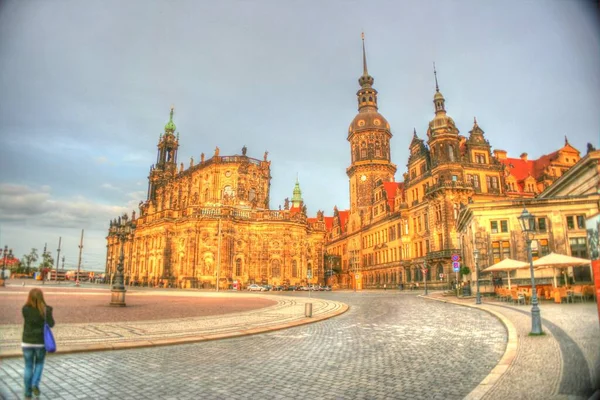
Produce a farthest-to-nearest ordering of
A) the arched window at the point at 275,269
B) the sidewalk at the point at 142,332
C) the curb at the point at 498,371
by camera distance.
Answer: the arched window at the point at 275,269 < the sidewalk at the point at 142,332 < the curb at the point at 498,371

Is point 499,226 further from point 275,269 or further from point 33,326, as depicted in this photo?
point 275,269

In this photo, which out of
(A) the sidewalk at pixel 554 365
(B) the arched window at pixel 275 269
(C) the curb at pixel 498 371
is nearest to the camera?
(A) the sidewalk at pixel 554 365

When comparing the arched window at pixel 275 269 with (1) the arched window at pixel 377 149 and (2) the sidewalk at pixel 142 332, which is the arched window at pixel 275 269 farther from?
(2) the sidewalk at pixel 142 332

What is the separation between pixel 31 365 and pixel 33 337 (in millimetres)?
420

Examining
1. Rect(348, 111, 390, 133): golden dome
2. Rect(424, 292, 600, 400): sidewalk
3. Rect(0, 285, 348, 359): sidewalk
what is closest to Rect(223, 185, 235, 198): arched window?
Rect(348, 111, 390, 133): golden dome

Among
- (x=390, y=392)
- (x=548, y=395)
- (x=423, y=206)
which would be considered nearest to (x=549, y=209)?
(x=548, y=395)

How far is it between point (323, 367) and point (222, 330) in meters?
6.12

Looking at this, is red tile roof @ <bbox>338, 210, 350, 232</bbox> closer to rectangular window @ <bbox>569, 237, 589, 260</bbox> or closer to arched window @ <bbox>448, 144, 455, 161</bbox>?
arched window @ <bbox>448, 144, 455, 161</bbox>

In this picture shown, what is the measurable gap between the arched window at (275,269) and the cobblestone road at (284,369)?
54148 millimetres

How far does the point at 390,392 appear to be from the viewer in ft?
20.5

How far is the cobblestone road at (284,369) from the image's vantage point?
6230mm

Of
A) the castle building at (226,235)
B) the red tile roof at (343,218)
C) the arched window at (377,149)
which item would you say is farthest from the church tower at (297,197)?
the arched window at (377,149)

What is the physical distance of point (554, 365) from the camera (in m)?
7.17

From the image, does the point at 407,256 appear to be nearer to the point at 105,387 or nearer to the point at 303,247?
the point at 303,247
